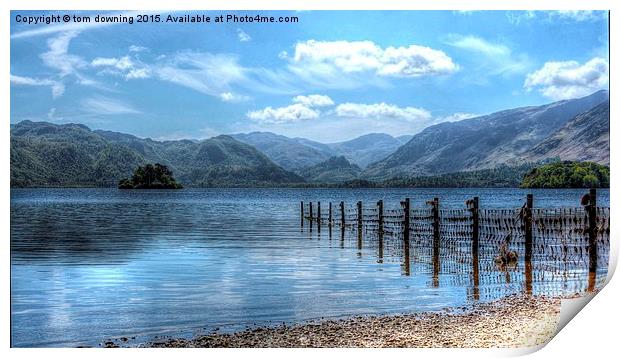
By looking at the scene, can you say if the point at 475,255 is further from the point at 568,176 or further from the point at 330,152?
the point at 330,152

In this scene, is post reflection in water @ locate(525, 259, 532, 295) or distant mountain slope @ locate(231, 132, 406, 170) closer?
post reflection in water @ locate(525, 259, 532, 295)

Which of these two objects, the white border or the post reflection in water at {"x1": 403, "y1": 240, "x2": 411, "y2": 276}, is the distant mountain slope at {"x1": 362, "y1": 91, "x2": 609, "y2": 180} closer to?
the post reflection in water at {"x1": 403, "y1": 240, "x2": 411, "y2": 276}

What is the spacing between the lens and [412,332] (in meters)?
12.4

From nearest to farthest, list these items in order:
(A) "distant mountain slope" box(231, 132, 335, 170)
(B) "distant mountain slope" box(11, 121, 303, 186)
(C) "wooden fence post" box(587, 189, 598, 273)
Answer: (C) "wooden fence post" box(587, 189, 598, 273), (B) "distant mountain slope" box(11, 121, 303, 186), (A) "distant mountain slope" box(231, 132, 335, 170)

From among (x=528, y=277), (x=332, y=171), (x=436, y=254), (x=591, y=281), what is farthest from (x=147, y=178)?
(x=591, y=281)

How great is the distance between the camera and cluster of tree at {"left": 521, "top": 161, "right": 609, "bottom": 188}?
65.7m

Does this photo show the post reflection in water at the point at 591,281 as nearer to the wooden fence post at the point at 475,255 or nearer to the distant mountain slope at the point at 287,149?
the wooden fence post at the point at 475,255

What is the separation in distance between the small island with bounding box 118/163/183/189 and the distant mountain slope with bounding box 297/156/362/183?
23.8 m

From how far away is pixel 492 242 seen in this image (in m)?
28.9

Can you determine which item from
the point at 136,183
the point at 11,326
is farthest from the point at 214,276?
the point at 136,183

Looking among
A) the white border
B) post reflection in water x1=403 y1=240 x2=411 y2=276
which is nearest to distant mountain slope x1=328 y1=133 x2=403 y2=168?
post reflection in water x1=403 y1=240 x2=411 y2=276

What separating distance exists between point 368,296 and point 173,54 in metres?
37.7

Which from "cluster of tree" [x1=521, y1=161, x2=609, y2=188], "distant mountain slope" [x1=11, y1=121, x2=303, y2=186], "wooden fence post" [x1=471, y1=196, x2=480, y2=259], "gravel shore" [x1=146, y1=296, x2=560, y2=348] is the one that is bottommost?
"gravel shore" [x1=146, y1=296, x2=560, y2=348]
